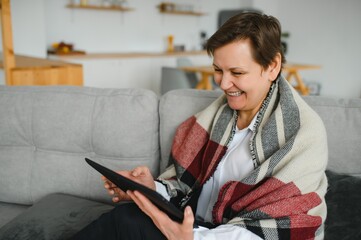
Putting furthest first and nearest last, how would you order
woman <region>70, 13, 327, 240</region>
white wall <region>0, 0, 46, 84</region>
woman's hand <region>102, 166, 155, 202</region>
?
white wall <region>0, 0, 46, 84</region>, woman's hand <region>102, 166, 155, 202</region>, woman <region>70, 13, 327, 240</region>

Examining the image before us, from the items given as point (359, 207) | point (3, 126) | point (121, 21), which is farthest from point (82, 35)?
point (359, 207)

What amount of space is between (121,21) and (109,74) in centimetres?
110

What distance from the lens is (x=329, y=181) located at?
1.23m

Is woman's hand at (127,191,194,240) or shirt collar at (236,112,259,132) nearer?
woman's hand at (127,191,194,240)

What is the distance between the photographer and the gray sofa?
1317mm

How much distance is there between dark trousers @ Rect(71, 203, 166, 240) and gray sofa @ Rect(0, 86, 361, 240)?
0.93 ft

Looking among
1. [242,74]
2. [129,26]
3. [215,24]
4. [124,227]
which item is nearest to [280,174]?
[242,74]

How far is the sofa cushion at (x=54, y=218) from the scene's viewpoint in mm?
1205

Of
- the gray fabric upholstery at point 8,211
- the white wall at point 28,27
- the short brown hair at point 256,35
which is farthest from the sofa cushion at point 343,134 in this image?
the white wall at point 28,27

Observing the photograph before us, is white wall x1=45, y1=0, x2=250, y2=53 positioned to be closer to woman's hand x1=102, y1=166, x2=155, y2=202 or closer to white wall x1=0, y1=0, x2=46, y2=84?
white wall x1=0, y1=0, x2=46, y2=84

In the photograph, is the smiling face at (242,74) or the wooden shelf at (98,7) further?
the wooden shelf at (98,7)

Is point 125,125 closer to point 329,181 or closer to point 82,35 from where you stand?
point 329,181

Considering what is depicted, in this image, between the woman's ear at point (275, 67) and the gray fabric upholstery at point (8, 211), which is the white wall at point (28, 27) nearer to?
the gray fabric upholstery at point (8, 211)

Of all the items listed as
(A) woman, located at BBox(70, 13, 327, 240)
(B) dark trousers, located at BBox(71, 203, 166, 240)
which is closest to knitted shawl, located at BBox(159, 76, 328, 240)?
(A) woman, located at BBox(70, 13, 327, 240)
